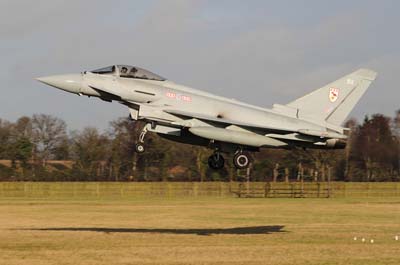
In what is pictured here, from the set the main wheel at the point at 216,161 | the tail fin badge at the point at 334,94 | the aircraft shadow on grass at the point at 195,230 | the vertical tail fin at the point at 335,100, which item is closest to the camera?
the main wheel at the point at 216,161

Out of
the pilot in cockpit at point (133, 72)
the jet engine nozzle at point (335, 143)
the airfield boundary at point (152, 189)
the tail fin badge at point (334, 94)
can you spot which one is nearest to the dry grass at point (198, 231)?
the jet engine nozzle at point (335, 143)

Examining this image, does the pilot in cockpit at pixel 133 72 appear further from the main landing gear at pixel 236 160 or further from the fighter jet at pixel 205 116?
the main landing gear at pixel 236 160

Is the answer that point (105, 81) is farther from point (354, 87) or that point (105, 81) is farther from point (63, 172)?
point (63, 172)

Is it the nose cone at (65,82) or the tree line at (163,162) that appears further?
the tree line at (163,162)

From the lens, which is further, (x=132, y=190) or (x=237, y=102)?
(x=132, y=190)

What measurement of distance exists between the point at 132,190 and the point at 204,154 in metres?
17.8

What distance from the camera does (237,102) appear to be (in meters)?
31.8

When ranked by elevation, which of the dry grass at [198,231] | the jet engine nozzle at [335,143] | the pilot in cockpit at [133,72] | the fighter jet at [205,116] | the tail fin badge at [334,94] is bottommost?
the dry grass at [198,231]

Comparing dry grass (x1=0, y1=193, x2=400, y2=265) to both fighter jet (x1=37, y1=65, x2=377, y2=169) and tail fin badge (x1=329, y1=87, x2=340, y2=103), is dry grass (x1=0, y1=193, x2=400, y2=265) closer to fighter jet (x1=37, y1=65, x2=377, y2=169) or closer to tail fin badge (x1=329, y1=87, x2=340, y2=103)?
fighter jet (x1=37, y1=65, x2=377, y2=169)

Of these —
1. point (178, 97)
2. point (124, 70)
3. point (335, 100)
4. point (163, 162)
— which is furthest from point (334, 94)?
point (163, 162)

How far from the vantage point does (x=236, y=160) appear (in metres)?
30.7

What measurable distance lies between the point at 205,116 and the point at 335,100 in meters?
5.90

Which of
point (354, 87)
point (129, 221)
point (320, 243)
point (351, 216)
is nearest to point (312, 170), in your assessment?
point (351, 216)

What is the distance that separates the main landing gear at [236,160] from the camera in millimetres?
30688
